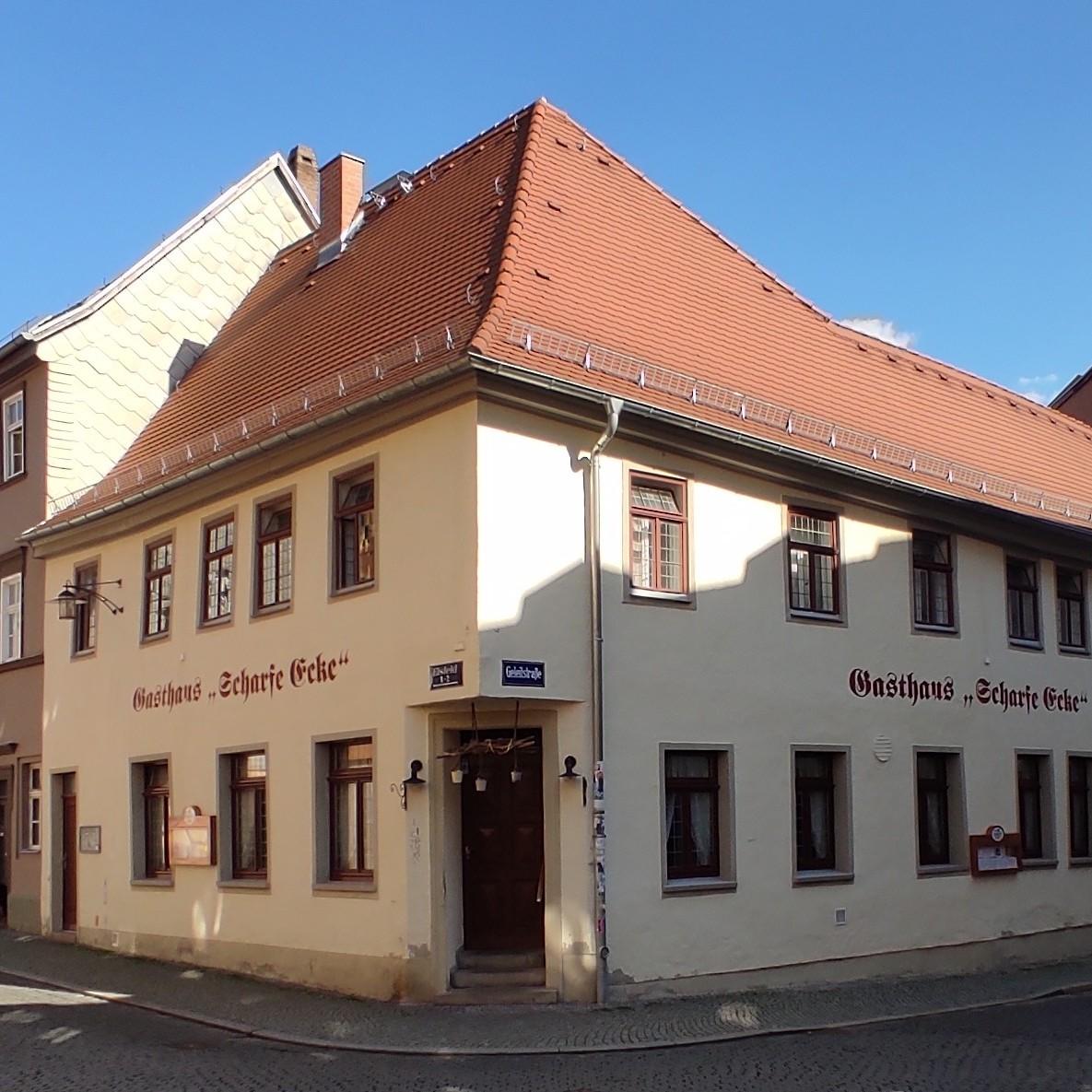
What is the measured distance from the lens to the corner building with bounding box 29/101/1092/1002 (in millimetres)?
15188

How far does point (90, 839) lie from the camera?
21.1 m

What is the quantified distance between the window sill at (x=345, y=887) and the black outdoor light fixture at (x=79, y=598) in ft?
20.0

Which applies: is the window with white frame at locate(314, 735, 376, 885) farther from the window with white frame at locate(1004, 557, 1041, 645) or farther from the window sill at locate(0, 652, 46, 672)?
the window with white frame at locate(1004, 557, 1041, 645)

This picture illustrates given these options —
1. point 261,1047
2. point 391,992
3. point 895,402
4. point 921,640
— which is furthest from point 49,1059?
point 895,402

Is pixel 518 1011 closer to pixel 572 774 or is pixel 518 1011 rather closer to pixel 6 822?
pixel 572 774

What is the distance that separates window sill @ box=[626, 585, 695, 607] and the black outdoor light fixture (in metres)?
8.15

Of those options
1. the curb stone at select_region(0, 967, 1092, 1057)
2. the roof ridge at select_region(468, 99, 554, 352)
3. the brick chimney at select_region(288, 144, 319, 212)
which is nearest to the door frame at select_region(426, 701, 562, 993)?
the curb stone at select_region(0, 967, 1092, 1057)

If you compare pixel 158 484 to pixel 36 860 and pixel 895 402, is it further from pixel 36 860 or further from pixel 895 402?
pixel 895 402

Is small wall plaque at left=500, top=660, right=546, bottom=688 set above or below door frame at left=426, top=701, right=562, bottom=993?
above

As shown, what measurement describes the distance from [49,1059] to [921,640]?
11.3 metres

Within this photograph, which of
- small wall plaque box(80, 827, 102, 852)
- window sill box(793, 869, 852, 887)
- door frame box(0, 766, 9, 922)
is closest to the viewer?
window sill box(793, 869, 852, 887)

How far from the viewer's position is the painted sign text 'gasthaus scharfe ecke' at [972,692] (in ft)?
60.3

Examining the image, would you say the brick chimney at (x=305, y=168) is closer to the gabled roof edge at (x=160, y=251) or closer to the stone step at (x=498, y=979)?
the gabled roof edge at (x=160, y=251)

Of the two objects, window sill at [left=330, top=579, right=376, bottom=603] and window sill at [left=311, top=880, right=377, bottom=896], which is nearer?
window sill at [left=311, top=880, right=377, bottom=896]
